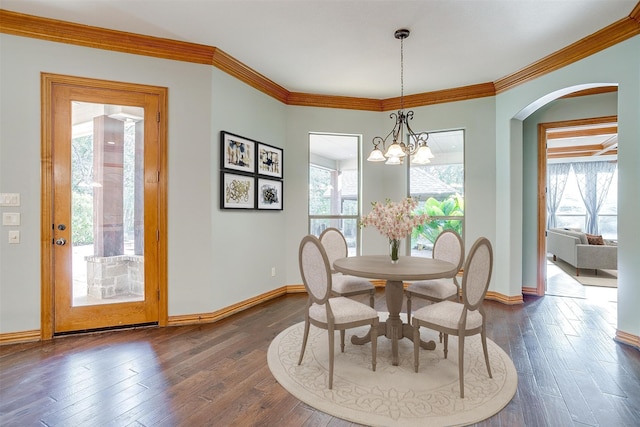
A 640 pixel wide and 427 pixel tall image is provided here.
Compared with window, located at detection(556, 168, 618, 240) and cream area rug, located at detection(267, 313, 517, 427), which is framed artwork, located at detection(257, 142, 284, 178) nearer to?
cream area rug, located at detection(267, 313, 517, 427)

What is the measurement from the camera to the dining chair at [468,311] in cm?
211

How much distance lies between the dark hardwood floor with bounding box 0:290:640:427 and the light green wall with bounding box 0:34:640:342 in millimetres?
464

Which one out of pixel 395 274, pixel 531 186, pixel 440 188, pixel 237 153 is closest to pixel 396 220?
pixel 395 274

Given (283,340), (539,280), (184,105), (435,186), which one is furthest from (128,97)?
(539,280)

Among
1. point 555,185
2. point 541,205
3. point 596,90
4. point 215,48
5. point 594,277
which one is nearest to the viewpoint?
point 215,48

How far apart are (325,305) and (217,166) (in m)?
2.02

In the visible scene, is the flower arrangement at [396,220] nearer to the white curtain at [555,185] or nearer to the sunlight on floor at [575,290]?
the sunlight on floor at [575,290]

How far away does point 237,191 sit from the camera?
12.4ft

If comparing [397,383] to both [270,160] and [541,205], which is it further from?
[541,205]

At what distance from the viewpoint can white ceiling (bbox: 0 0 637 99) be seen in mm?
2619

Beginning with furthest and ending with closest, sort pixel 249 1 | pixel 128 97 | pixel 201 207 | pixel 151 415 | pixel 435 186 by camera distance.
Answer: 1. pixel 435 186
2. pixel 201 207
3. pixel 128 97
4. pixel 249 1
5. pixel 151 415

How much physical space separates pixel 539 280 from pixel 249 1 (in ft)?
15.9

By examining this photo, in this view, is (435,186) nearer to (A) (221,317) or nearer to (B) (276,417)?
(A) (221,317)

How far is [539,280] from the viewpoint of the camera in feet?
14.9
